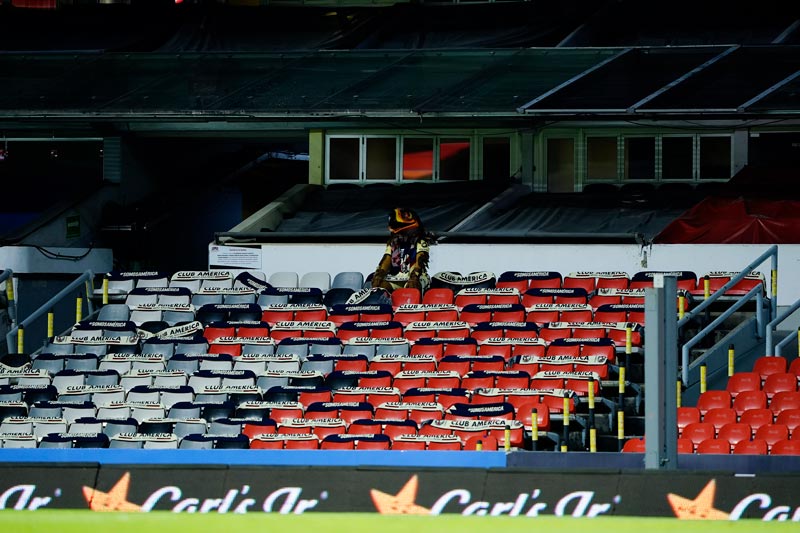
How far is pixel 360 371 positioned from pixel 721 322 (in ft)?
14.0

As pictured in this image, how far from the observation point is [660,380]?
465 inches

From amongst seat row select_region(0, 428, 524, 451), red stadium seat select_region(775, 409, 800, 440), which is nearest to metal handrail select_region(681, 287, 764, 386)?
red stadium seat select_region(775, 409, 800, 440)

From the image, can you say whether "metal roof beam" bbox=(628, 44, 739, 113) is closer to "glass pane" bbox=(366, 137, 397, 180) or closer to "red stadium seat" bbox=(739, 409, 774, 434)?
"glass pane" bbox=(366, 137, 397, 180)

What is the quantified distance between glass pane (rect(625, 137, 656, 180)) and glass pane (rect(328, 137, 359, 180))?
4.55m

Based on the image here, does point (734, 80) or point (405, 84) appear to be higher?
point (405, 84)

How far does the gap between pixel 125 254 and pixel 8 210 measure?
2.51 m

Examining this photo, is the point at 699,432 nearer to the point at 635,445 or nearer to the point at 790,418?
the point at 635,445

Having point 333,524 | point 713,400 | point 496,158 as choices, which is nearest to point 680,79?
point 496,158

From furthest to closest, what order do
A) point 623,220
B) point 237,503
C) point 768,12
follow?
1. point 768,12
2. point 623,220
3. point 237,503

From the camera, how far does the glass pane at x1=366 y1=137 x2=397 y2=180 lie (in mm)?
24266

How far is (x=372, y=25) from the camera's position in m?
25.1

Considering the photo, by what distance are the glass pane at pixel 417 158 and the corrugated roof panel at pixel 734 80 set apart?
17.5 ft

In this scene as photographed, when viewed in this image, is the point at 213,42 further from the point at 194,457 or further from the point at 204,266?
the point at 194,457

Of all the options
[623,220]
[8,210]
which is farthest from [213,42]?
[623,220]
